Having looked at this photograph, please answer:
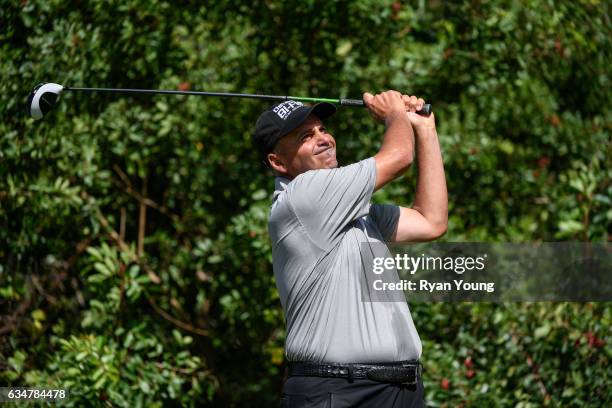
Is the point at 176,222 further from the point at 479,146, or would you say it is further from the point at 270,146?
the point at 270,146

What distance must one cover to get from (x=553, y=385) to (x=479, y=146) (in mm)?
1790

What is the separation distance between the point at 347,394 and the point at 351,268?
16.7 inches

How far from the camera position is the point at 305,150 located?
3666 mm

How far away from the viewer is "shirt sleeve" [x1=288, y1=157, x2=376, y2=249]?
10.9 feet

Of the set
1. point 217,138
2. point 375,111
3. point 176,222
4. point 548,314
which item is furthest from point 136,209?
point 375,111

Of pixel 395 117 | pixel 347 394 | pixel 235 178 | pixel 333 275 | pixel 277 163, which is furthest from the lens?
pixel 235 178

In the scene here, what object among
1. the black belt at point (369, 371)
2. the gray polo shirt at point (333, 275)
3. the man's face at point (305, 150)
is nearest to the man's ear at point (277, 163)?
the man's face at point (305, 150)

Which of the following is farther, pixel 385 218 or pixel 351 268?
pixel 385 218

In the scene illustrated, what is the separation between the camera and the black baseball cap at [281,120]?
3648mm

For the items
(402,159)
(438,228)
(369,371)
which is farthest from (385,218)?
(369,371)

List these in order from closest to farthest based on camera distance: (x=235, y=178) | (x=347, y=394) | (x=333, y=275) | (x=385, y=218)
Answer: (x=347, y=394)
(x=333, y=275)
(x=385, y=218)
(x=235, y=178)

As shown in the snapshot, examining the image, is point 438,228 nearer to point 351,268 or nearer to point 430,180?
point 430,180

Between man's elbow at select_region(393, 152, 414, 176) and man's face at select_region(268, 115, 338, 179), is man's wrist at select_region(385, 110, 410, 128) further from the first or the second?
man's face at select_region(268, 115, 338, 179)

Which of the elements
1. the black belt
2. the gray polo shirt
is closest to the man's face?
the gray polo shirt
